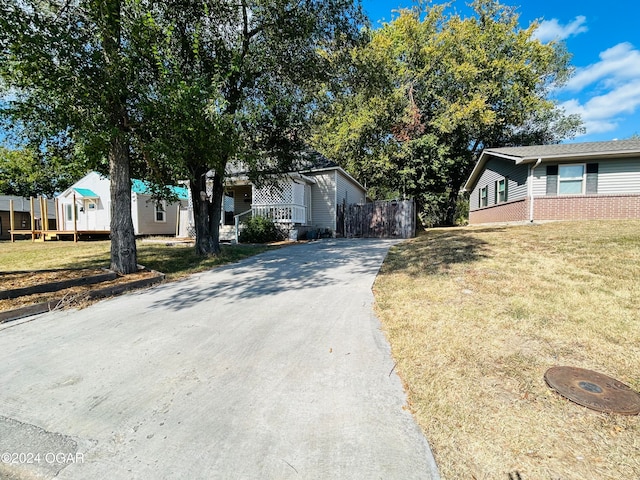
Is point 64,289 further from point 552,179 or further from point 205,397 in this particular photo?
point 552,179

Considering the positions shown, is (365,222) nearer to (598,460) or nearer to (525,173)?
(525,173)

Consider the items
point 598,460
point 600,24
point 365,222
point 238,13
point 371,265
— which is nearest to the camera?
point 598,460

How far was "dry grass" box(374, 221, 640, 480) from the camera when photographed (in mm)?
1708

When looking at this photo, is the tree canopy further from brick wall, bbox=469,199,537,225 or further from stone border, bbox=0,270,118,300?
brick wall, bbox=469,199,537,225

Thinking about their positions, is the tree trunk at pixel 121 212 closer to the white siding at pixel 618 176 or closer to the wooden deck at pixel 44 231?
the wooden deck at pixel 44 231

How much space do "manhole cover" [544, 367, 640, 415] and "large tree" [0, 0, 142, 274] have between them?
712 cm

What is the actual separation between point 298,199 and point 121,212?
9.27 meters

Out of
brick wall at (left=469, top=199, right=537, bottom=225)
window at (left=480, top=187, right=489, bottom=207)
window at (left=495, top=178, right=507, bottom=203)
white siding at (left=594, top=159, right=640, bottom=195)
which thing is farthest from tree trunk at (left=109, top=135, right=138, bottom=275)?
window at (left=480, top=187, right=489, bottom=207)

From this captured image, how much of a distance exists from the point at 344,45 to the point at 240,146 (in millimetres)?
5327

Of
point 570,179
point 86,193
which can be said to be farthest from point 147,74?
point 570,179

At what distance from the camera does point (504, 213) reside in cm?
1627

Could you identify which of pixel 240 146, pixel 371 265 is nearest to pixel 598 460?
pixel 371 265

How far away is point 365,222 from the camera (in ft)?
52.5

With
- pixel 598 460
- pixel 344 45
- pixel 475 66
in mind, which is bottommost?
pixel 598 460
